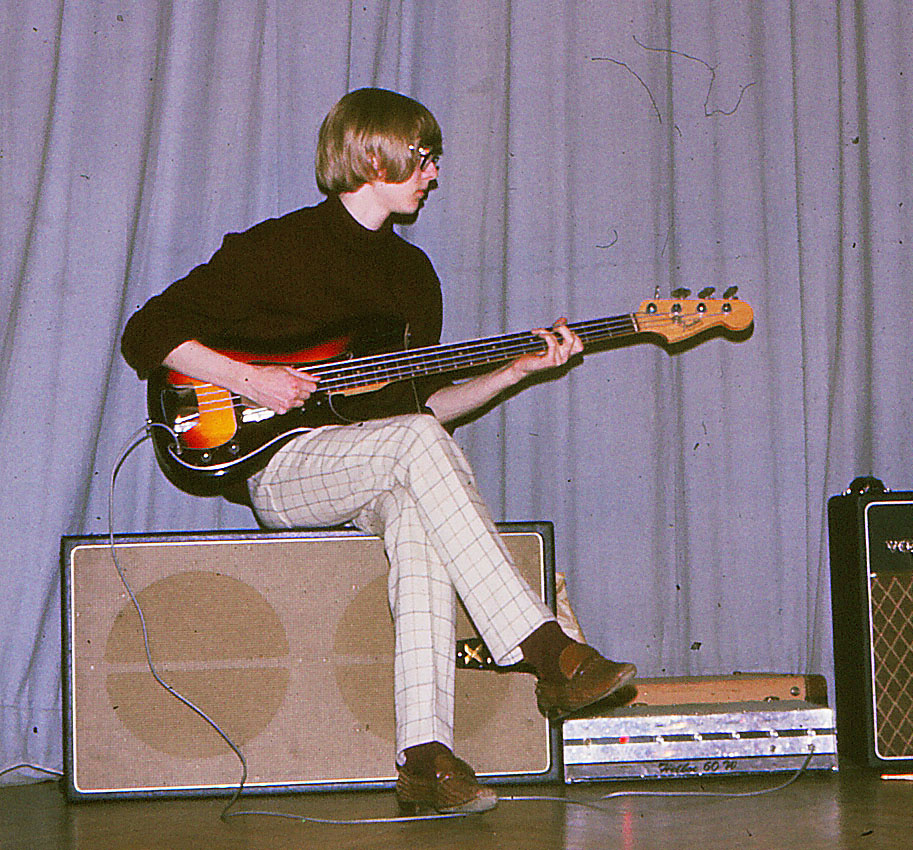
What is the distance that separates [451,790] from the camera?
1.46 m

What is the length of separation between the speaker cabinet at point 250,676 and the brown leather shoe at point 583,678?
381 millimetres

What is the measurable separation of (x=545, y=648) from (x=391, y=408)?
1.82 ft

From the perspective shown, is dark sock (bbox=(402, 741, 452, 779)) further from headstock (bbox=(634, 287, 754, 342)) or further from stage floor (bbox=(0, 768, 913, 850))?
headstock (bbox=(634, 287, 754, 342))

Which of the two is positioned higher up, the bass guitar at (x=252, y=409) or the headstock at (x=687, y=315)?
the headstock at (x=687, y=315)

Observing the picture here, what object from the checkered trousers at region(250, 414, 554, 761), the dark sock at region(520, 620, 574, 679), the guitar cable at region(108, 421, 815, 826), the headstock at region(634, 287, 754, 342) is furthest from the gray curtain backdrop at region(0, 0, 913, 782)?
the dark sock at region(520, 620, 574, 679)

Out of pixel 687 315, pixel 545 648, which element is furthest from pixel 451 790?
pixel 687 315

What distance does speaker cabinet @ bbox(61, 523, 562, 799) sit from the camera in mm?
1760

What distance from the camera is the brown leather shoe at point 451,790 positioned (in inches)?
57.5

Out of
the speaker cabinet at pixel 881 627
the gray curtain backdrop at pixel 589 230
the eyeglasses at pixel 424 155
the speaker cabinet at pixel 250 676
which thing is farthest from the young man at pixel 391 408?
the speaker cabinet at pixel 881 627

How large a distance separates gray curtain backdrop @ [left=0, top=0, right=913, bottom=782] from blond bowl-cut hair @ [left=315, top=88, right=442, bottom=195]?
32 centimetres

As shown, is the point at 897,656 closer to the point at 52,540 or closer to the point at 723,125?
the point at 723,125

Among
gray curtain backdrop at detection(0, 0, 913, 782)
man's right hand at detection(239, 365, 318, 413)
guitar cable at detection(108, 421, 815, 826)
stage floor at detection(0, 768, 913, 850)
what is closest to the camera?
stage floor at detection(0, 768, 913, 850)

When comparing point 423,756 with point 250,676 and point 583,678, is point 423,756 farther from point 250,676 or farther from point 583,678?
point 250,676

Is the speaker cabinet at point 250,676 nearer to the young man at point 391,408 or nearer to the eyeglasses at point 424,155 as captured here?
the young man at point 391,408
